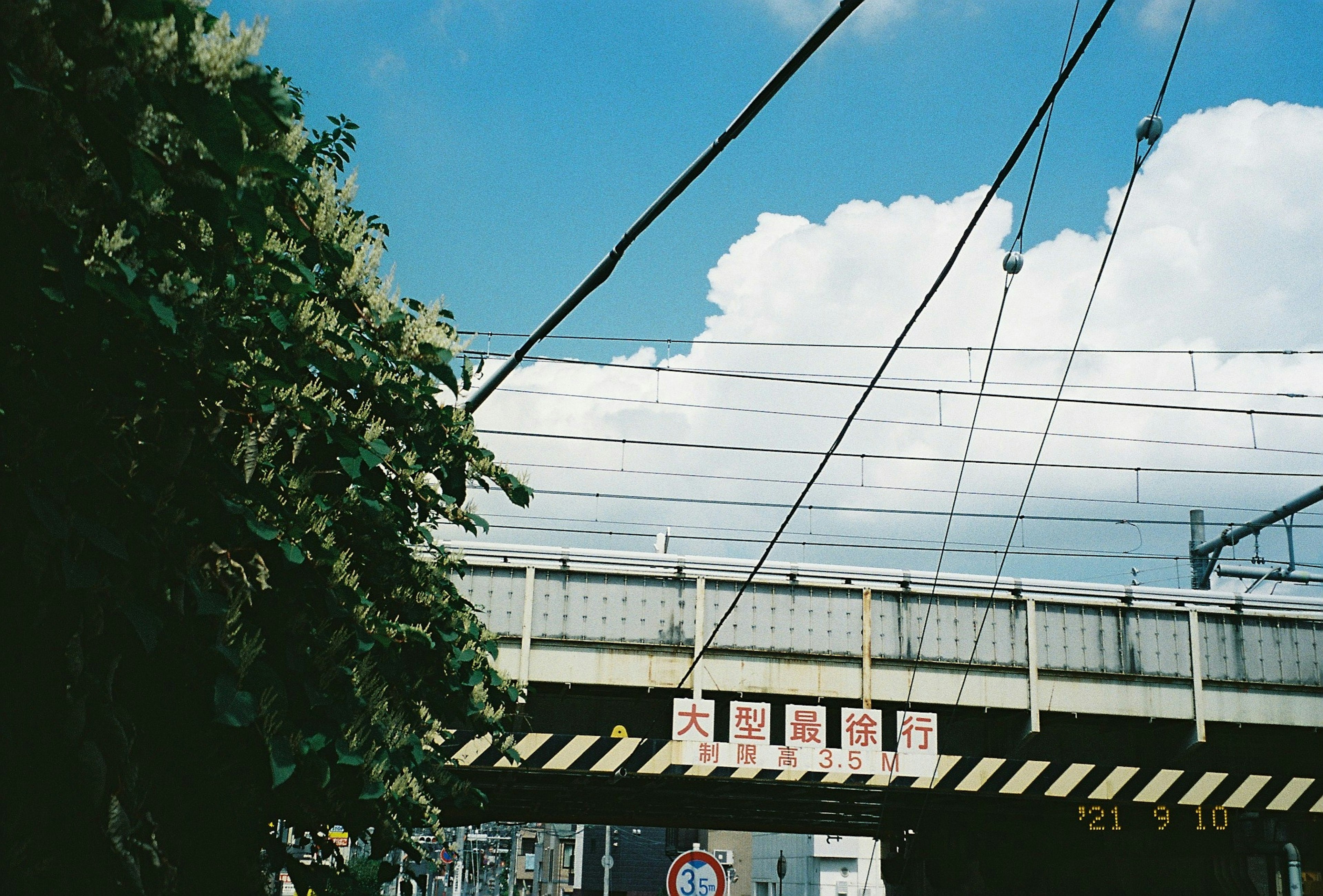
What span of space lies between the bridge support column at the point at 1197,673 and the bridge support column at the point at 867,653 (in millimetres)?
5567

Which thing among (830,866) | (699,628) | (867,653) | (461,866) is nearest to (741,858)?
(830,866)

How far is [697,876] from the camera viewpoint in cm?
1201

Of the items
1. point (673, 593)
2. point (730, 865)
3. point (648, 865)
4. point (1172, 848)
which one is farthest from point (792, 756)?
point (648, 865)

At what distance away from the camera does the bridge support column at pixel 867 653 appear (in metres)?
19.1

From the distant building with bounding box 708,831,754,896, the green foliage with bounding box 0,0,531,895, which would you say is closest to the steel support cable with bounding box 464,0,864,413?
the green foliage with bounding box 0,0,531,895

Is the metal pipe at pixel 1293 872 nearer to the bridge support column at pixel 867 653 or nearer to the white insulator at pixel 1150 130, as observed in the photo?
the bridge support column at pixel 867 653

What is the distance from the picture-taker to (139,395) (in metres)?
4.56

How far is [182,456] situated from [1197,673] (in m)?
19.1

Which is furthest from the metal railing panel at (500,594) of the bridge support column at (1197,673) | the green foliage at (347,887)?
the bridge support column at (1197,673)

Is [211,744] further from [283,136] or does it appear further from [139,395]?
[283,136]

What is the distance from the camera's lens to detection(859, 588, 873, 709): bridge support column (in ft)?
62.7

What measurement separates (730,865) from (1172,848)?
28554 mm

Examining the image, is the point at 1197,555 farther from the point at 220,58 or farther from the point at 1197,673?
the point at 220,58

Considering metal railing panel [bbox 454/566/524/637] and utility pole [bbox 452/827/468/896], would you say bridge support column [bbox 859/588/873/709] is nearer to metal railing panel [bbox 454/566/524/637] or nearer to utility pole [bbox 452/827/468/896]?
metal railing panel [bbox 454/566/524/637]
